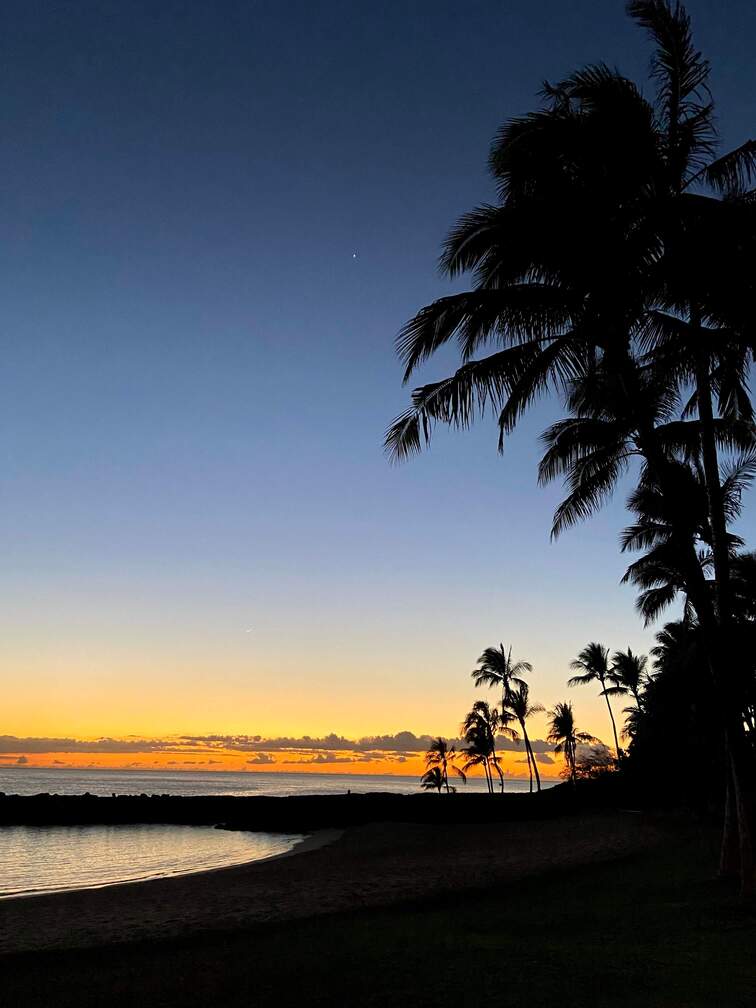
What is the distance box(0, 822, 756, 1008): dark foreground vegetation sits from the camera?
7102mm

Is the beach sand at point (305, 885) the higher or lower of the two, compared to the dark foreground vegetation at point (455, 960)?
lower

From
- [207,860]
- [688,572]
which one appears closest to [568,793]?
[207,860]

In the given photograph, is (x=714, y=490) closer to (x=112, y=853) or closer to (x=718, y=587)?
(x=718, y=587)

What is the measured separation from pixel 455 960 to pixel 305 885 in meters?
11.3

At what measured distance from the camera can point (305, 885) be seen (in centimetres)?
1852

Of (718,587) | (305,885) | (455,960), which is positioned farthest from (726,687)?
(305,885)

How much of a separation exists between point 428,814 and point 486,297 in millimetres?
38789

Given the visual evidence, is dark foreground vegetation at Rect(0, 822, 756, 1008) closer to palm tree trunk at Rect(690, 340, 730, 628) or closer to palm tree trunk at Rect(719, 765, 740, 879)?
palm tree trunk at Rect(719, 765, 740, 879)

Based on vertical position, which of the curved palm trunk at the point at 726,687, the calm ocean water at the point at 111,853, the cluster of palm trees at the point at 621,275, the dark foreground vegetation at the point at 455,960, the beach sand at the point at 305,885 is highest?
the cluster of palm trees at the point at 621,275

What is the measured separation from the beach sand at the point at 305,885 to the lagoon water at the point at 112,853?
428cm

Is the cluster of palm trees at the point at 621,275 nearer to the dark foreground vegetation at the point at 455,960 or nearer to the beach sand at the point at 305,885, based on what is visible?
the dark foreground vegetation at the point at 455,960

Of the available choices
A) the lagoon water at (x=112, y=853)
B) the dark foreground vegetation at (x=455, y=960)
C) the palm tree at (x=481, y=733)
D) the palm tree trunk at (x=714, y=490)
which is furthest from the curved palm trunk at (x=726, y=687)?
the palm tree at (x=481, y=733)

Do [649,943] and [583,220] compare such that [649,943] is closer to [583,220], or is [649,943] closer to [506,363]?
[506,363]

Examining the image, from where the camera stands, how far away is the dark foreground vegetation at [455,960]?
7102mm
